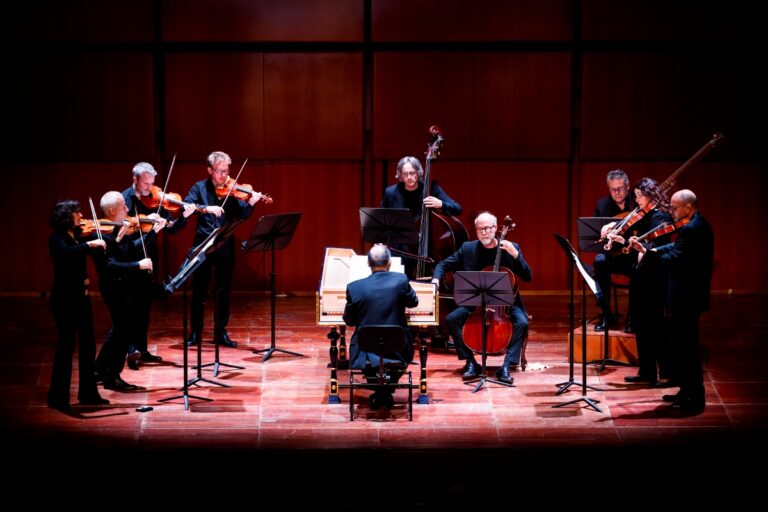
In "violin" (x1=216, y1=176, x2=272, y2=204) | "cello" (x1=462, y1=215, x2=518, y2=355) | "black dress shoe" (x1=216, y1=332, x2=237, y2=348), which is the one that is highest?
"violin" (x1=216, y1=176, x2=272, y2=204)

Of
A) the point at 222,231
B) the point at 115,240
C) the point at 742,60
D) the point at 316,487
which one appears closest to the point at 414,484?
the point at 316,487

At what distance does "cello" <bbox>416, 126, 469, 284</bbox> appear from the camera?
7098mm

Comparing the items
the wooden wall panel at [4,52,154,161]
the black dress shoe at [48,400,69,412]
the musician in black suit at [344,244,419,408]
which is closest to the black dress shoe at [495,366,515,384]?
the musician in black suit at [344,244,419,408]

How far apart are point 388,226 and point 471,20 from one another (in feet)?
12.2

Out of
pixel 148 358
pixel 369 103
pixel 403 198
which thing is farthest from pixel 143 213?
pixel 369 103

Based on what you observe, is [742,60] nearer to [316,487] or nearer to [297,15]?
[297,15]

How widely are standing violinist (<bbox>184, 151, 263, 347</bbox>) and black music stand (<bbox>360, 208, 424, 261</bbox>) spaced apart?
45.9 inches

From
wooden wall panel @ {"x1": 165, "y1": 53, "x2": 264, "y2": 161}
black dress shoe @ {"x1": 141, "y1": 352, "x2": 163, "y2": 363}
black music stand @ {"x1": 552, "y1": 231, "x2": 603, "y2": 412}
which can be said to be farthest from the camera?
wooden wall panel @ {"x1": 165, "y1": 53, "x2": 264, "y2": 161}

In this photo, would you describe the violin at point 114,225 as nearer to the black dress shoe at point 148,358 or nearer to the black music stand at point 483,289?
the black dress shoe at point 148,358

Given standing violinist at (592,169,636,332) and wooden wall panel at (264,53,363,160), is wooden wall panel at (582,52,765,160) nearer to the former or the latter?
standing violinist at (592,169,636,332)

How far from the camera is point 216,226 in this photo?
24.5 feet

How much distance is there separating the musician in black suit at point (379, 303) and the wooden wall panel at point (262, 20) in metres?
4.38

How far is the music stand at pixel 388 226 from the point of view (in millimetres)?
6715

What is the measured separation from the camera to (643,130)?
977 cm
